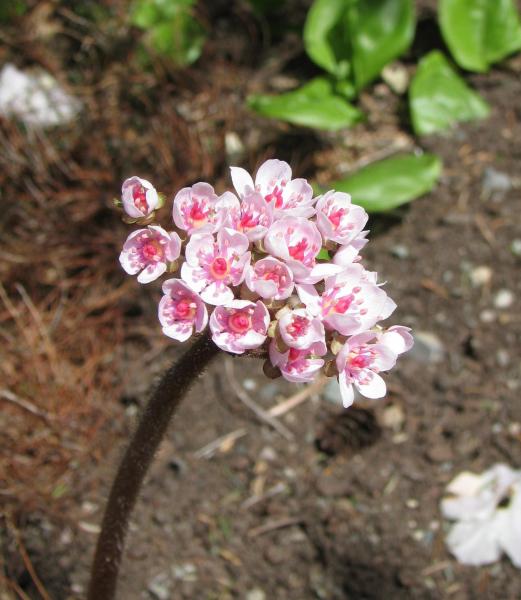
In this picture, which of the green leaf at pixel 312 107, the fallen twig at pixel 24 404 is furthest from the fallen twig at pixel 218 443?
the green leaf at pixel 312 107

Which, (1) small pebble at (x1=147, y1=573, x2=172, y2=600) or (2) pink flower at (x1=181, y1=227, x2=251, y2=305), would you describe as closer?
(2) pink flower at (x1=181, y1=227, x2=251, y2=305)

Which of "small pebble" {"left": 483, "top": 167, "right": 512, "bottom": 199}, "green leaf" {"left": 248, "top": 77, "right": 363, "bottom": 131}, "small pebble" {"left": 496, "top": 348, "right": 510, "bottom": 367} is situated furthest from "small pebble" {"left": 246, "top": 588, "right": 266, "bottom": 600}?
"small pebble" {"left": 483, "top": 167, "right": 512, "bottom": 199}

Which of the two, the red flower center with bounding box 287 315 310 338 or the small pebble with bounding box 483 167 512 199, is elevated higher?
the red flower center with bounding box 287 315 310 338

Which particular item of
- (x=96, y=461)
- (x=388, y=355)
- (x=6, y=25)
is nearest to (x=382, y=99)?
(x=6, y=25)

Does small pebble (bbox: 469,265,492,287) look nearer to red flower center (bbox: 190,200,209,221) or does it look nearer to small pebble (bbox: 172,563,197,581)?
small pebble (bbox: 172,563,197,581)

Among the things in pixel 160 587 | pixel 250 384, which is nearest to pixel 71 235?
pixel 250 384

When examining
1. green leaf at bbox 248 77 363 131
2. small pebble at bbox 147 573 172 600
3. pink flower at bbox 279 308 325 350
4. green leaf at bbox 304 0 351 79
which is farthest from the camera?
green leaf at bbox 304 0 351 79

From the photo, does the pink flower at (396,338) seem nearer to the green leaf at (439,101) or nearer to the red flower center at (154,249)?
the red flower center at (154,249)
